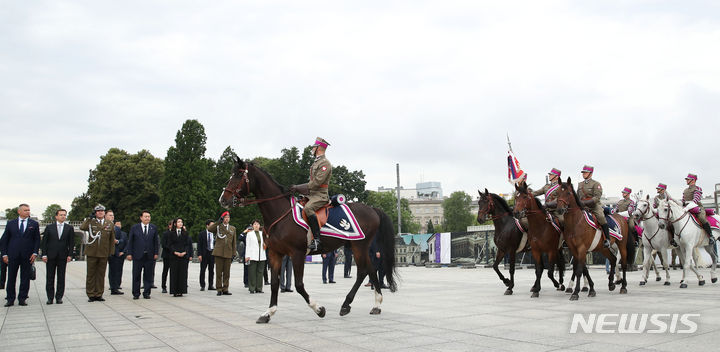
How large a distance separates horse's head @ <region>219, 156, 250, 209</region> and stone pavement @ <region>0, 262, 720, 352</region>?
216 centimetres

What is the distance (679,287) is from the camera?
47.1ft

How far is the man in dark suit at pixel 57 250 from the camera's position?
12.9 metres

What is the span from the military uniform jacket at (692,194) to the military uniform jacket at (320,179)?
38.9 feet

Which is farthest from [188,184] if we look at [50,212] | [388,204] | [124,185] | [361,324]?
[50,212]

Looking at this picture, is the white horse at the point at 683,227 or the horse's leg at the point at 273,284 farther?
the white horse at the point at 683,227

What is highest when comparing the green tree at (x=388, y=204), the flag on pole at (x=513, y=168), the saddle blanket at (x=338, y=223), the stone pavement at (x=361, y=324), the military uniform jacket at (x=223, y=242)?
the green tree at (x=388, y=204)

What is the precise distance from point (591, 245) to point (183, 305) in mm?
9975

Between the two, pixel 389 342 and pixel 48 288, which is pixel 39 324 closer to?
pixel 48 288

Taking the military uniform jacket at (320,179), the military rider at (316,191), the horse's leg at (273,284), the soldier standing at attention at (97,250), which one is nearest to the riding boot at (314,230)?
the military rider at (316,191)

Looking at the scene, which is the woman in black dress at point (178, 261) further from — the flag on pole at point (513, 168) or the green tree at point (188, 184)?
the green tree at point (188, 184)

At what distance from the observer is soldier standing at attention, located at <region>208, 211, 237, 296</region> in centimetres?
1520

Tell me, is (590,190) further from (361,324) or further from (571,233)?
(361,324)

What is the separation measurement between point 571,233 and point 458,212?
108412 millimetres

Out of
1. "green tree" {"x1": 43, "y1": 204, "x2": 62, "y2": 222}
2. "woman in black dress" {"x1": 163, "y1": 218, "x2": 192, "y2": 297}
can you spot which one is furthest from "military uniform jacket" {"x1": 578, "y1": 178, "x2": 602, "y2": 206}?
"green tree" {"x1": 43, "y1": 204, "x2": 62, "y2": 222}
